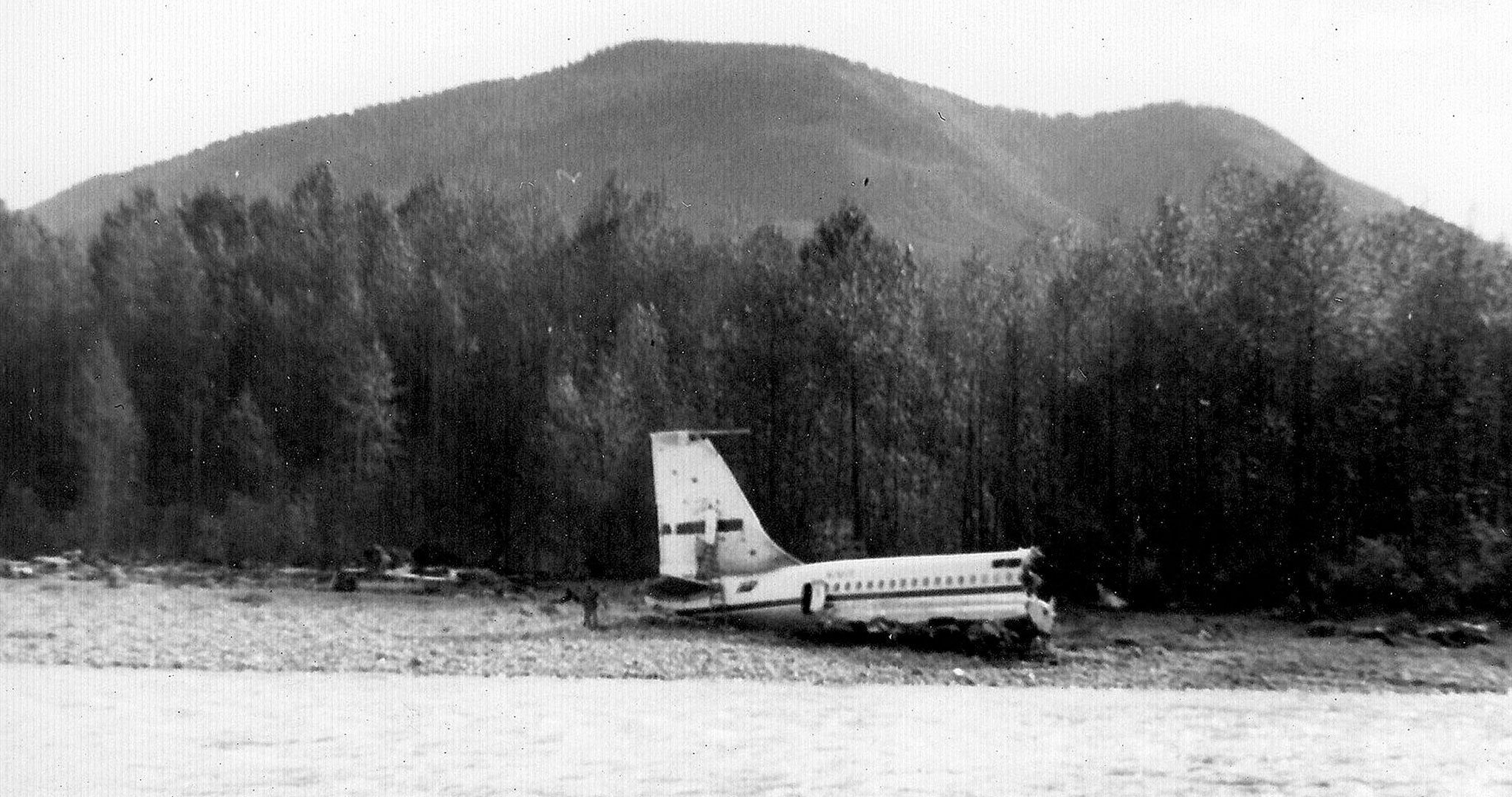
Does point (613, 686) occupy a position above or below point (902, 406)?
below

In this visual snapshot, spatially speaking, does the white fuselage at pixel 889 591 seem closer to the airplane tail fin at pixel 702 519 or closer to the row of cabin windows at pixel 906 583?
the row of cabin windows at pixel 906 583

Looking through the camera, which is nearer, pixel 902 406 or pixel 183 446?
pixel 902 406

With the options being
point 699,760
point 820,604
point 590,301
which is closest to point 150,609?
point 820,604

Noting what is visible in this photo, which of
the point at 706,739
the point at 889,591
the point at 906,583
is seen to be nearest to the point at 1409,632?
the point at 906,583

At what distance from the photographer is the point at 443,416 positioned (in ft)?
285

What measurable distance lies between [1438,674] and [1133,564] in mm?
16535

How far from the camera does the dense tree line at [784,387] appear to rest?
58844 mm

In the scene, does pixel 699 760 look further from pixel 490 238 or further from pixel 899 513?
pixel 490 238

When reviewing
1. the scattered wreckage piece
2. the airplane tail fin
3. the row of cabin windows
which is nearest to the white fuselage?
the row of cabin windows

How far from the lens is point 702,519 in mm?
52125

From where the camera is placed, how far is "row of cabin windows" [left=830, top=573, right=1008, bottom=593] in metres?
46.8

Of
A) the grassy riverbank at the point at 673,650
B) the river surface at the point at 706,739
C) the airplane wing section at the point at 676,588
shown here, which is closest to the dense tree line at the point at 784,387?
the grassy riverbank at the point at 673,650

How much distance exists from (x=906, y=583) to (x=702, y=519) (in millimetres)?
6989

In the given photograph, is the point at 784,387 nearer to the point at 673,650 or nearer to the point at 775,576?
the point at 775,576
